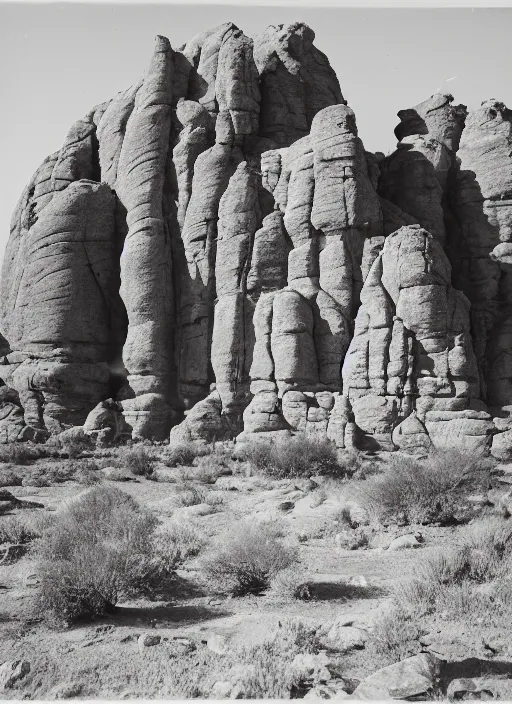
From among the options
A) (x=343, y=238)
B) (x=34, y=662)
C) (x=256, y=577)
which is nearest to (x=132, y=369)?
(x=343, y=238)

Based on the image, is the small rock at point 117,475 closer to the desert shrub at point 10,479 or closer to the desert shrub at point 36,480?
the desert shrub at point 36,480

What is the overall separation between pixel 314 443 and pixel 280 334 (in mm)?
7671

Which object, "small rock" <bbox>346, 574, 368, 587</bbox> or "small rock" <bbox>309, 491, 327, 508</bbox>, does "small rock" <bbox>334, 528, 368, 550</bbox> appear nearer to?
"small rock" <bbox>346, 574, 368, 587</bbox>

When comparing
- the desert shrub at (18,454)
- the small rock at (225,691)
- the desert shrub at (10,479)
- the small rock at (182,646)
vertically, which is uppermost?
the desert shrub at (18,454)

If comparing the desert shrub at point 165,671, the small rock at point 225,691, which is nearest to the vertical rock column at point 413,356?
the desert shrub at point 165,671

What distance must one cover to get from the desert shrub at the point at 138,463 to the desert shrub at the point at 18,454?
4145mm

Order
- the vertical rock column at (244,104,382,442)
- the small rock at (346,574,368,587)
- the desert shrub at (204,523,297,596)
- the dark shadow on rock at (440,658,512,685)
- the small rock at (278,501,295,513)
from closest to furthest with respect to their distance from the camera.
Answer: the dark shadow on rock at (440,658,512,685) < the desert shrub at (204,523,297,596) < the small rock at (346,574,368,587) < the small rock at (278,501,295,513) < the vertical rock column at (244,104,382,442)

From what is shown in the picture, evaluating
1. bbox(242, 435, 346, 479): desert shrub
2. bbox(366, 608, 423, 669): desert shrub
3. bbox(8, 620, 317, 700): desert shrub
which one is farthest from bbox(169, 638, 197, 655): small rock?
bbox(242, 435, 346, 479): desert shrub

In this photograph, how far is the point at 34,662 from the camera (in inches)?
266

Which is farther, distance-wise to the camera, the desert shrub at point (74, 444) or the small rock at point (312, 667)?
the desert shrub at point (74, 444)

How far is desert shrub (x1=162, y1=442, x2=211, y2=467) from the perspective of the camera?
25156 mm

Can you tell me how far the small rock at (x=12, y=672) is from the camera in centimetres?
630

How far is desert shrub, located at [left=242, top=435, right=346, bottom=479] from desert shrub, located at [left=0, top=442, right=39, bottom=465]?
9526 mm

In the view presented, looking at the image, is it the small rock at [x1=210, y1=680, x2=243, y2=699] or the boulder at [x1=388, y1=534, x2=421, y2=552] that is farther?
the boulder at [x1=388, y1=534, x2=421, y2=552]
